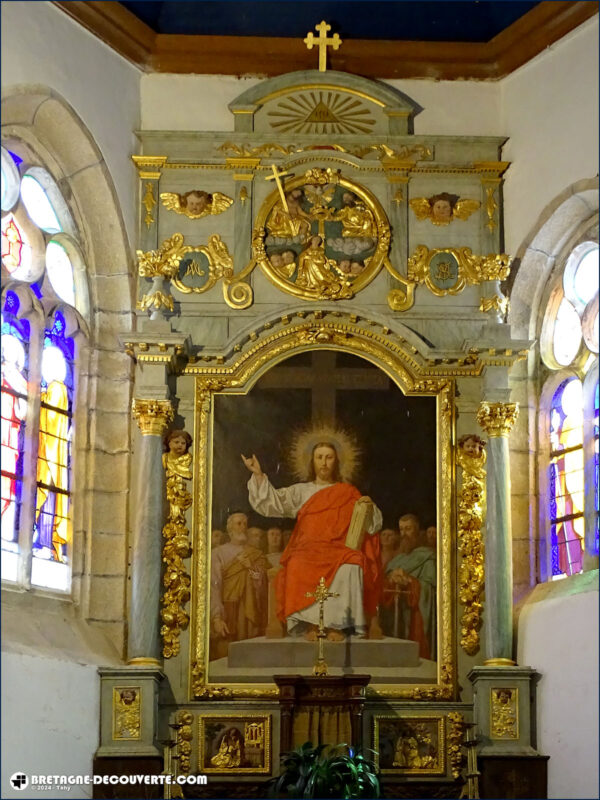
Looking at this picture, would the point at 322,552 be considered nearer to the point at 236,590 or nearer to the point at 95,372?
the point at 236,590

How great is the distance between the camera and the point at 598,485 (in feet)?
45.2

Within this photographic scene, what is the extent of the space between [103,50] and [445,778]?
6528mm

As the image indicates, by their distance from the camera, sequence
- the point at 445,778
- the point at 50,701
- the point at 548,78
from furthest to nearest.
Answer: the point at 548,78 < the point at 445,778 < the point at 50,701

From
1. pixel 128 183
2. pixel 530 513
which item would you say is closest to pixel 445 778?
pixel 530 513

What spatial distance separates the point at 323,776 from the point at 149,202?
203 inches

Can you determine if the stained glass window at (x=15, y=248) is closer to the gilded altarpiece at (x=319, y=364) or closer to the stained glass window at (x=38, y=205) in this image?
the stained glass window at (x=38, y=205)

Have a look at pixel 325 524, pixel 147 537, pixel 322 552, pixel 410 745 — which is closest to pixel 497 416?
pixel 325 524

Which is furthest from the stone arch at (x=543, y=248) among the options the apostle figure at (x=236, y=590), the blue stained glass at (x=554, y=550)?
the apostle figure at (x=236, y=590)

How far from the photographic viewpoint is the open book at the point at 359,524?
14.1 meters

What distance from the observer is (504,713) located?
44.4 ft

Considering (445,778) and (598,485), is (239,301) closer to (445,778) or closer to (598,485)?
(598,485)

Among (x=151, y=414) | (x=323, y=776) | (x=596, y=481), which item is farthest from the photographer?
(x=151, y=414)

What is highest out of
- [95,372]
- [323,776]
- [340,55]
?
[340,55]

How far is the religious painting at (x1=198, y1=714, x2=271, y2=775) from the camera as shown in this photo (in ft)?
44.5
